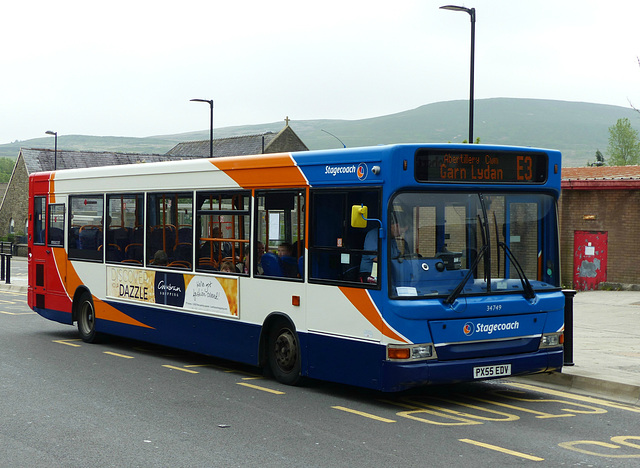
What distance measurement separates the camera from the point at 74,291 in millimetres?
14945

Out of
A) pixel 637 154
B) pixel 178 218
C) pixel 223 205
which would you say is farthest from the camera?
pixel 637 154

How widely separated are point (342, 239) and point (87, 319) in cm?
678

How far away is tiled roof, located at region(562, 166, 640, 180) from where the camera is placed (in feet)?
89.9

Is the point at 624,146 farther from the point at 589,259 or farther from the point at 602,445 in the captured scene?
the point at 602,445

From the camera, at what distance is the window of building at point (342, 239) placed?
912cm

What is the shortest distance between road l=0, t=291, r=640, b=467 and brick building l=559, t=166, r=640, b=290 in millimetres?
16752

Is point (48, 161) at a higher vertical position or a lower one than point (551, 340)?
higher

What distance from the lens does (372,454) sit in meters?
7.20

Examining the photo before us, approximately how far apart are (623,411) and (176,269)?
20.2 ft

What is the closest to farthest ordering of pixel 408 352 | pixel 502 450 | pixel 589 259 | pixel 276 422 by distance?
pixel 502 450 < pixel 276 422 < pixel 408 352 < pixel 589 259

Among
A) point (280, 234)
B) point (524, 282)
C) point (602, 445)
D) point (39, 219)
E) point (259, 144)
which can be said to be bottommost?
point (602, 445)

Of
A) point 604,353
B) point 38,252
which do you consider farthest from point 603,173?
point 38,252

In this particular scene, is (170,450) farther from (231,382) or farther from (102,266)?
(102,266)

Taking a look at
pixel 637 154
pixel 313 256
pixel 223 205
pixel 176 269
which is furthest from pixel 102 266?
pixel 637 154
